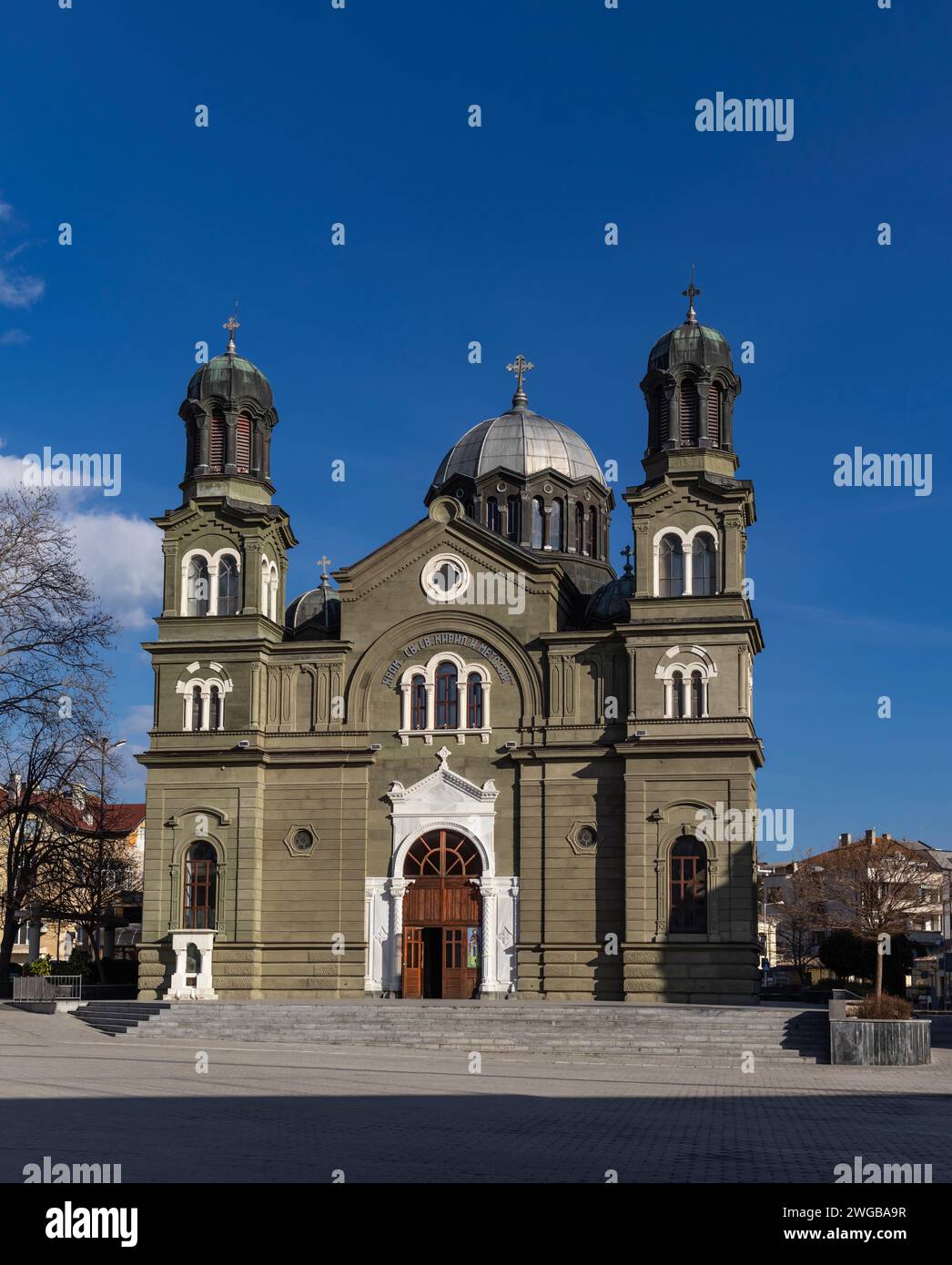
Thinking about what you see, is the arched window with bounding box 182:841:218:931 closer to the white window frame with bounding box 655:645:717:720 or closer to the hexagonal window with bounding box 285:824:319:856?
the hexagonal window with bounding box 285:824:319:856

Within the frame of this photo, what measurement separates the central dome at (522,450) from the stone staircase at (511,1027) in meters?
20.0

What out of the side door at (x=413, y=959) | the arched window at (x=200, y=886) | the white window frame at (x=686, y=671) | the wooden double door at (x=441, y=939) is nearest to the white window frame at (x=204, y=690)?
the arched window at (x=200, y=886)

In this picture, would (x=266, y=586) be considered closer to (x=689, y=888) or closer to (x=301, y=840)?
(x=301, y=840)

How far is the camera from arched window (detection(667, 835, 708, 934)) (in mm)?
43312

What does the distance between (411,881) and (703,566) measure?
1219 cm

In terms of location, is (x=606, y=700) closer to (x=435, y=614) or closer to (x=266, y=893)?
(x=435, y=614)

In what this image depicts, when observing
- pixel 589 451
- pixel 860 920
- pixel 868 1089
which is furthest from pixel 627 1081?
pixel 860 920

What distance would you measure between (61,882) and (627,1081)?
2471 centimetres

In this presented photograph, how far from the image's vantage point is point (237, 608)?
48.5m

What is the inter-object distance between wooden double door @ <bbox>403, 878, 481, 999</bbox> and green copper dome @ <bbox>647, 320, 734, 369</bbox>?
16.2m

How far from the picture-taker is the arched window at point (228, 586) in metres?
48.6

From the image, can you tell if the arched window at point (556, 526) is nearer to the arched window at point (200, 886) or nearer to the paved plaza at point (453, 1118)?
the arched window at point (200, 886)

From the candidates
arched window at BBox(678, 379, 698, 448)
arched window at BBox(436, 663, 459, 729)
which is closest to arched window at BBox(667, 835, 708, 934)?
arched window at BBox(436, 663, 459, 729)
